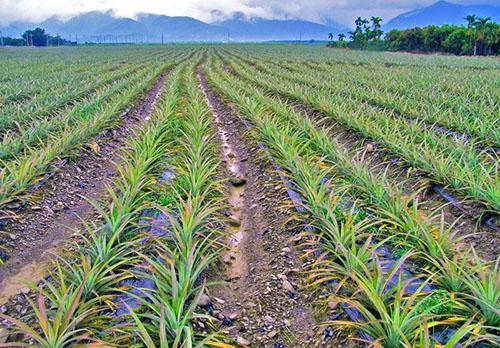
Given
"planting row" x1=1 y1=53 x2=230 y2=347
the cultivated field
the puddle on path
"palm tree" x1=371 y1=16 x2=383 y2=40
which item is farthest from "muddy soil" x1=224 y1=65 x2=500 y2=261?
"palm tree" x1=371 y1=16 x2=383 y2=40

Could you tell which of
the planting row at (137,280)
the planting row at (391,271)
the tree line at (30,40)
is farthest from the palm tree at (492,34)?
the tree line at (30,40)

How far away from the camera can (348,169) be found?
4.50m

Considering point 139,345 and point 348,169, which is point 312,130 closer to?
point 348,169

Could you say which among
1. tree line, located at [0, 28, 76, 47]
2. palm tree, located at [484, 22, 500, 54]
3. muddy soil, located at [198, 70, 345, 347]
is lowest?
muddy soil, located at [198, 70, 345, 347]

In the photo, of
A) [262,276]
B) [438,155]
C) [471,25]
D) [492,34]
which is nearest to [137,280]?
[262,276]

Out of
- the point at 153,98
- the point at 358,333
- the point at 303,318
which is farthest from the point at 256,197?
the point at 153,98

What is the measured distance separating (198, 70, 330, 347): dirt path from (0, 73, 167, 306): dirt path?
125 centimetres

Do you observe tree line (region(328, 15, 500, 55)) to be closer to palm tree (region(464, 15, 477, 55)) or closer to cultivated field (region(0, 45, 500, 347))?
palm tree (region(464, 15, 477, 55))

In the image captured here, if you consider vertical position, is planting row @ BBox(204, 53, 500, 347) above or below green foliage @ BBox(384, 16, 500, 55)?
below

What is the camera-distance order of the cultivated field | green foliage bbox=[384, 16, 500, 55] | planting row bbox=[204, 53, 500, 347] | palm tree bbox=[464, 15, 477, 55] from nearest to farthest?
planting row bbox=[204, 53, 500, 347]
the cultivated field
green foliage bbox=[384, 16, 500, 55]
palm tree bbox=[464, 15, 477, 55]

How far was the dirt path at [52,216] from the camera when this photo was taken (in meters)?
3.13

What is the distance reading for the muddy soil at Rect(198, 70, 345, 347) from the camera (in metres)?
2.46

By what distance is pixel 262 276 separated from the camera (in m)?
3.08

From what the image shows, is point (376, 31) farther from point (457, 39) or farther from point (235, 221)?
point (235, 221)
